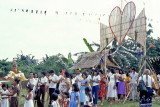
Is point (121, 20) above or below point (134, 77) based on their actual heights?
above

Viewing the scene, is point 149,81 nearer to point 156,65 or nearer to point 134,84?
point 134,84

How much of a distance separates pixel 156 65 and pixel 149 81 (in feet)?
45.5

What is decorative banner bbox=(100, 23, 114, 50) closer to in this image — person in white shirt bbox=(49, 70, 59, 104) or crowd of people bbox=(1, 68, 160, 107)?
crowd of people bbox=(1, 68, 160, 107)

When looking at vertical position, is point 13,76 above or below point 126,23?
below

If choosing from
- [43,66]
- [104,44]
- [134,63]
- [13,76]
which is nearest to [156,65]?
[134,63]

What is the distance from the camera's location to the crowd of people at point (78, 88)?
31.9 feet

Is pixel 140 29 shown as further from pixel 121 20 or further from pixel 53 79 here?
pixel 53 79

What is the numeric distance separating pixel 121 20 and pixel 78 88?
6681mm

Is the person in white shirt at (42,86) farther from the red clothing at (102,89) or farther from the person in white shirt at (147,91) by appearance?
the person in white shirt at (147,91)

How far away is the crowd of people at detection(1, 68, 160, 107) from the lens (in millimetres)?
9711

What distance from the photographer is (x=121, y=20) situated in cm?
1538

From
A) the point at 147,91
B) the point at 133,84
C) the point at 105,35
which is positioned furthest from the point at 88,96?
the point at 105,35

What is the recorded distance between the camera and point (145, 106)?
11.5 m

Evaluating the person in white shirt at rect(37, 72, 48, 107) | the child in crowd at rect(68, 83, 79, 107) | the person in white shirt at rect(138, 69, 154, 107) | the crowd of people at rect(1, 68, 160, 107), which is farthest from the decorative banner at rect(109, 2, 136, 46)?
the child in crowd at rect(68, 83, 79, 107)
